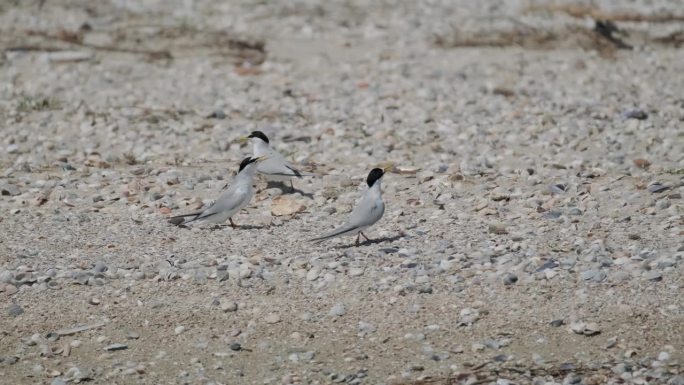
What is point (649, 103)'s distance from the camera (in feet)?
44.3

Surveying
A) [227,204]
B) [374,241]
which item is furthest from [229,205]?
[374,241]

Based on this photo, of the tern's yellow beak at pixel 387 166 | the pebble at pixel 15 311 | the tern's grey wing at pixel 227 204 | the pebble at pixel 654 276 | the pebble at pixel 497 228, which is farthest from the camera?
the tern's yellow beak at pixel 387 166

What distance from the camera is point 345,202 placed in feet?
32.8

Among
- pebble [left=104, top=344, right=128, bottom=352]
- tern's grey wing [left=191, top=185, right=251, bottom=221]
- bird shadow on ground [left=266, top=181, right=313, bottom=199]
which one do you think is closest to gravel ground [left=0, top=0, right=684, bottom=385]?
pebble [left=104, top=344, right=128, bottom=352]

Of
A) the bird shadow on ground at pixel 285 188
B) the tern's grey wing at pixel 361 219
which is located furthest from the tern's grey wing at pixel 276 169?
the tern's grey wing at pixel 361 219

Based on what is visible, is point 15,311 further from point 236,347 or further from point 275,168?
point 275,168

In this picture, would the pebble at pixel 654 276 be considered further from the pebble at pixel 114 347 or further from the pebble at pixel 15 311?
the pebble at pixel 15 311

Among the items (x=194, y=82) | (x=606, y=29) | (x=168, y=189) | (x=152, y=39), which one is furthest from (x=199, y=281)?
(x=606, y=29)

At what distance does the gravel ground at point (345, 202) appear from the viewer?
280 inches

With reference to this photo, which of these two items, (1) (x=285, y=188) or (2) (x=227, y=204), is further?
(1) (x=285, y=188)

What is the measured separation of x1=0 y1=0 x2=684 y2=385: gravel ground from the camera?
7.12 metres

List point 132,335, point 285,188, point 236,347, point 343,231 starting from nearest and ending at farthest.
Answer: point 236,347 < point 132,335 < point 343,231 < point 285,188

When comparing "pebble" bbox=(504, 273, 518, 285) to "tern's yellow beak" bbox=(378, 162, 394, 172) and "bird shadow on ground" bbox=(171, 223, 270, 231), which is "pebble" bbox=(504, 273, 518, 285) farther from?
"bird shadow on ground" bbox=(171, 223, 270, 231)

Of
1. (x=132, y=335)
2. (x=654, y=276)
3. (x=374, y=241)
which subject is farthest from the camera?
(x=374, y=241)
